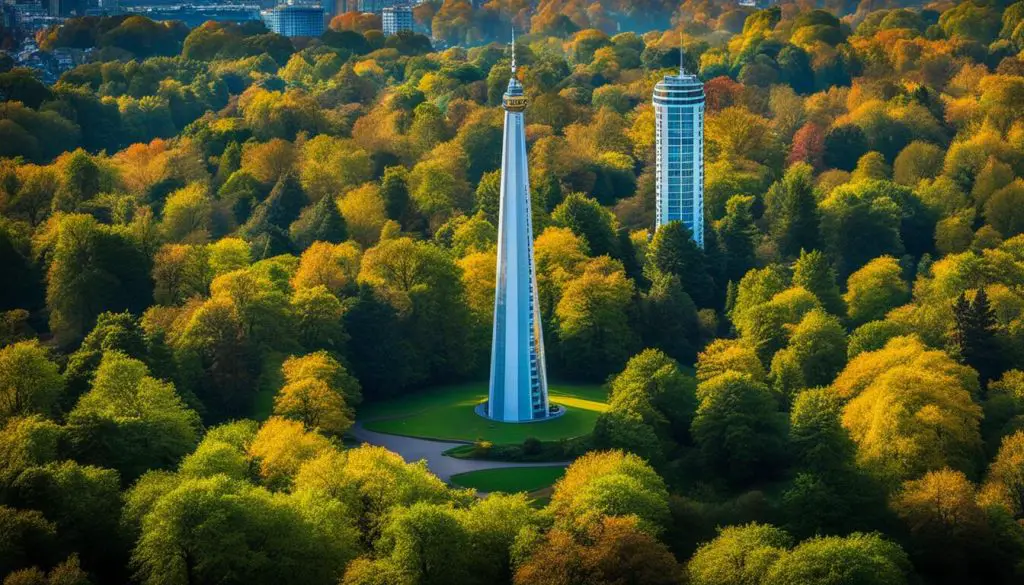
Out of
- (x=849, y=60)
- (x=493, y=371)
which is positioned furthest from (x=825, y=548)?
(x=849, y=60)

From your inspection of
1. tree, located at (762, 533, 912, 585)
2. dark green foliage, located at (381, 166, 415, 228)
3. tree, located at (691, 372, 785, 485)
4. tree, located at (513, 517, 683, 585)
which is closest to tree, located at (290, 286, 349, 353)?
tree, located at (691, 372, 785, 485)

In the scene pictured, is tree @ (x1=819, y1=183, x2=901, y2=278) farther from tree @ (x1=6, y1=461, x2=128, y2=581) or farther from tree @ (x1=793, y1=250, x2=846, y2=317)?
tree @ (x1=6, y1=461, x2=128, y2=581)

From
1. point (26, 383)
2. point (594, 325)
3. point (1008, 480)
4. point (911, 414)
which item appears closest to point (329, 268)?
point (594, 325)

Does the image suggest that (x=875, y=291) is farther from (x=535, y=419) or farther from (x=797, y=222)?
(x=535, y=419)

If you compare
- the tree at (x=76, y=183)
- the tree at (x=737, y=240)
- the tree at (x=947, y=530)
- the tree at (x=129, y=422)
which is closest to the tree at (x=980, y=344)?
the tree at (x=947, y=530)

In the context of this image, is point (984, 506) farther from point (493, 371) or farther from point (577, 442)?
point (493, 371)

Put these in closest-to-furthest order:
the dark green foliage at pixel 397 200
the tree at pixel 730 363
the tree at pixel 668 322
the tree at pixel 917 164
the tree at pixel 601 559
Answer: the tree at pixel 601 559
the tree at pixel 730 363
the tree at pixel 668 322
the dark green foliage at pixel 397 200
the tree at pixel 917 164

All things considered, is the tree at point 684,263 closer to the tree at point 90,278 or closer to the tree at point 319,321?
the tree at point 319,321
